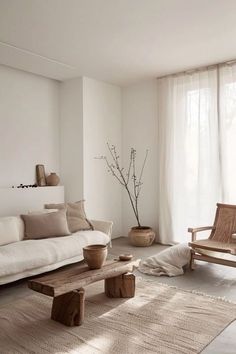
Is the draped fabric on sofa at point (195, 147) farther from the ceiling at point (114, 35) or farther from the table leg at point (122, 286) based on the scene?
the table leg at point (122, 286)

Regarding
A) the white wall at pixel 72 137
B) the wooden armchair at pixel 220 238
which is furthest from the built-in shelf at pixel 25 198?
the wooden armchair at pixel 220 238

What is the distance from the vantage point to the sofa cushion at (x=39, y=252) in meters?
3.17

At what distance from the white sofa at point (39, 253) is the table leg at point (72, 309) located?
0.84 meters

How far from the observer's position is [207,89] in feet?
15.6

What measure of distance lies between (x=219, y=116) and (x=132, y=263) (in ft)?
8.71

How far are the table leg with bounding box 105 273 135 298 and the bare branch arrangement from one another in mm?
2593

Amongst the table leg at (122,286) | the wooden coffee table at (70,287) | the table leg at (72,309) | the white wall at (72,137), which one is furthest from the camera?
the white wall at (72,137)

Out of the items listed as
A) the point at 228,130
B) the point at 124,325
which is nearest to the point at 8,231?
the point at 124,325

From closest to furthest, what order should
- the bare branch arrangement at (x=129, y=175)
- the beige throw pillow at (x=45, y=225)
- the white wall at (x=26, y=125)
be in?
the beige throw pillow at (x=45, y=225) → the white wall at (x=26, y=125) → the bare branch arrangement at (x=129, y=175)

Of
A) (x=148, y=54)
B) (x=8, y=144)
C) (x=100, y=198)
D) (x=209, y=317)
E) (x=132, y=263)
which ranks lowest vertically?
(x=209, y=317)

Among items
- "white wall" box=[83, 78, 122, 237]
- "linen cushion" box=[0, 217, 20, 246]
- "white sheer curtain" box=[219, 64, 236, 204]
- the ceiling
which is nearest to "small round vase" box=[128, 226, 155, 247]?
"white wall" box=[83, 78, 122, 237]

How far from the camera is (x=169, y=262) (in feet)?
12.7

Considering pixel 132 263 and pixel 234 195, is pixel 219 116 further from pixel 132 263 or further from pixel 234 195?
pixel 132 263

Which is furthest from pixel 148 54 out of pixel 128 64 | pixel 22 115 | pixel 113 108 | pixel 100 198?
pixel 100 198
